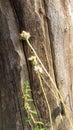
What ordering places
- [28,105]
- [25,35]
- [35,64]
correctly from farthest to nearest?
[28,105], [25,35], [35,64]

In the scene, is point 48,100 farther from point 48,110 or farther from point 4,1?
point 4,1

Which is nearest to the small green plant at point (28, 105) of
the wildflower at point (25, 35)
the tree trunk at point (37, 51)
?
the tree trunk at point (37, 51)

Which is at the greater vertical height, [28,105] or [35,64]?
[35,64]

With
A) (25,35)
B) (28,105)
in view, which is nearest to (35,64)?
(25,35)

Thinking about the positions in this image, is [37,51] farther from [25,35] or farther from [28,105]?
[28,105]

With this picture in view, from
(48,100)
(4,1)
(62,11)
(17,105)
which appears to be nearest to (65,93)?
(48,100)

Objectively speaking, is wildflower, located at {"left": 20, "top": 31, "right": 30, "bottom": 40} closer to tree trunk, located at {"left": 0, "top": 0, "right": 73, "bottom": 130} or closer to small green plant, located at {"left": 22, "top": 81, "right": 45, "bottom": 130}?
tree trunk, located at {"left": 0, "top": 0, "right": 73, "bottom": 130}

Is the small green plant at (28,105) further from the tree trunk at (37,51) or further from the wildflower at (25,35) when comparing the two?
the wildflower at (25,35)

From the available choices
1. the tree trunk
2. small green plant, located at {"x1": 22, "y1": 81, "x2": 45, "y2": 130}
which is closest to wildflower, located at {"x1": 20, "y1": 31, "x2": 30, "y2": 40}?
the tree trunk
